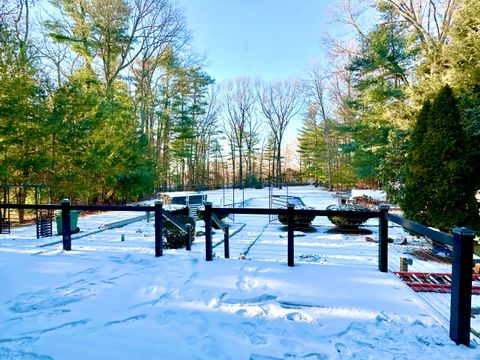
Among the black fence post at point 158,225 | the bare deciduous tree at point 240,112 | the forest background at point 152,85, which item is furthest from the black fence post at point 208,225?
the bare deciduous tree at point 240,112

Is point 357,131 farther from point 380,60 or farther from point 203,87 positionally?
point 203,87

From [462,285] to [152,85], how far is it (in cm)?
2032

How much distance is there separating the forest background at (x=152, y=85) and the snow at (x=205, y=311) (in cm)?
491

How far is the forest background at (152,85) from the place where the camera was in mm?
7434

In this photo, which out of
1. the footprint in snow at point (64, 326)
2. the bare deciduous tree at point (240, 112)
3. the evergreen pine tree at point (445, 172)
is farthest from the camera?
the bare deciduous tree at point (240, 112)

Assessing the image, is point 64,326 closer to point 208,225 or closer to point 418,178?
point 208,225

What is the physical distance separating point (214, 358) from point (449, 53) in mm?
8466

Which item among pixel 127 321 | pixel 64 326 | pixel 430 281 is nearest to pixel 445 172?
pixel 430 281

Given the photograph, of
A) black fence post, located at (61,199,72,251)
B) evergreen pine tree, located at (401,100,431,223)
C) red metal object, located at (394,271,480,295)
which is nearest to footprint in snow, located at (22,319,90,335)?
black fence post, located at (61,199,72,251)

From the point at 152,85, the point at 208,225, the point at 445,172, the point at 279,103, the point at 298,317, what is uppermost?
the point at 279,103

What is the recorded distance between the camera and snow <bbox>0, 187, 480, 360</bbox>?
5.45ft

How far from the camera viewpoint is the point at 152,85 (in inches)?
754

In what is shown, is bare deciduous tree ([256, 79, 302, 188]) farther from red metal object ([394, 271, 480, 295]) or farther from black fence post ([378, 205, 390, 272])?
black fence post ([378, 205, 390, 272])

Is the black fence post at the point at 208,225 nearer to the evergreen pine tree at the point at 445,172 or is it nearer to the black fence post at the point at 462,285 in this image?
the black fence post at the point at 462,285
